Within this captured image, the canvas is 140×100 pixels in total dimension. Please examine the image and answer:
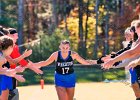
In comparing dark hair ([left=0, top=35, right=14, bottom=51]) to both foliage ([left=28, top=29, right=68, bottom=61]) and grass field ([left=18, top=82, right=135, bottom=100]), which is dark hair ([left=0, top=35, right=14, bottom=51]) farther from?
foliage ([left=28, top=29, right=68, bottom=61])

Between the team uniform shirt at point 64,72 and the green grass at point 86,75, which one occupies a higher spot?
the team uniform shirt at point 64,72

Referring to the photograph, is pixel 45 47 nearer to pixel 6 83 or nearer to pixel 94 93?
pixel 94 93

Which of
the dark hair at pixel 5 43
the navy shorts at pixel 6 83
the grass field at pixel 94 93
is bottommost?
the grass field at pixel 94 93

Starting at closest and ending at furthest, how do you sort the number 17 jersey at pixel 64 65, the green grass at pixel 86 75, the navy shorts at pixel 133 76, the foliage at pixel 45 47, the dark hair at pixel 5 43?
the dark hair at pixel 5 43 < the navy shorts at pixel 133 76 < the number 17 jersey at pixel 64 65 < the green grass at pixel 86 75 < the foliage at pixel 45 47

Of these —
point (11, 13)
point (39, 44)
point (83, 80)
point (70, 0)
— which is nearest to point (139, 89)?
point (83, 80)

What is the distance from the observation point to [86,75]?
80.1 ft

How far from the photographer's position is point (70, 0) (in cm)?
5512

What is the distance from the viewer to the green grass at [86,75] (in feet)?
75.4

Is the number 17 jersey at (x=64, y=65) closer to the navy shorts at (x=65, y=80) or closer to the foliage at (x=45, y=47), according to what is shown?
the navy shorts at (x=65, y=80)

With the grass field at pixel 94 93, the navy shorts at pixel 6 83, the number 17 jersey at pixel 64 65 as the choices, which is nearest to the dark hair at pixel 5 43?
the navy shorts at pixel 6 83

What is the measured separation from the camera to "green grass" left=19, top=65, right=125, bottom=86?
904 inches

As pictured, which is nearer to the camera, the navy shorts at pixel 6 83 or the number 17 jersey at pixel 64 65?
the navy shorts at pixel 6 83

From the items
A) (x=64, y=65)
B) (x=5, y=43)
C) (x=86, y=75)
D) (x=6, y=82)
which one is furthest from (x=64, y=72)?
(x=86, y=75)

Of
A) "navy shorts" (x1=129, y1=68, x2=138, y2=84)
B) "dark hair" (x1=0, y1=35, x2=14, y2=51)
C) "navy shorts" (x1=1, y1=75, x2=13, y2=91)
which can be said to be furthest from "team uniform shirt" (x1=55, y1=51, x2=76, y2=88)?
"dark hair" (x1=0, y1=35, x2=14, y2=51)
